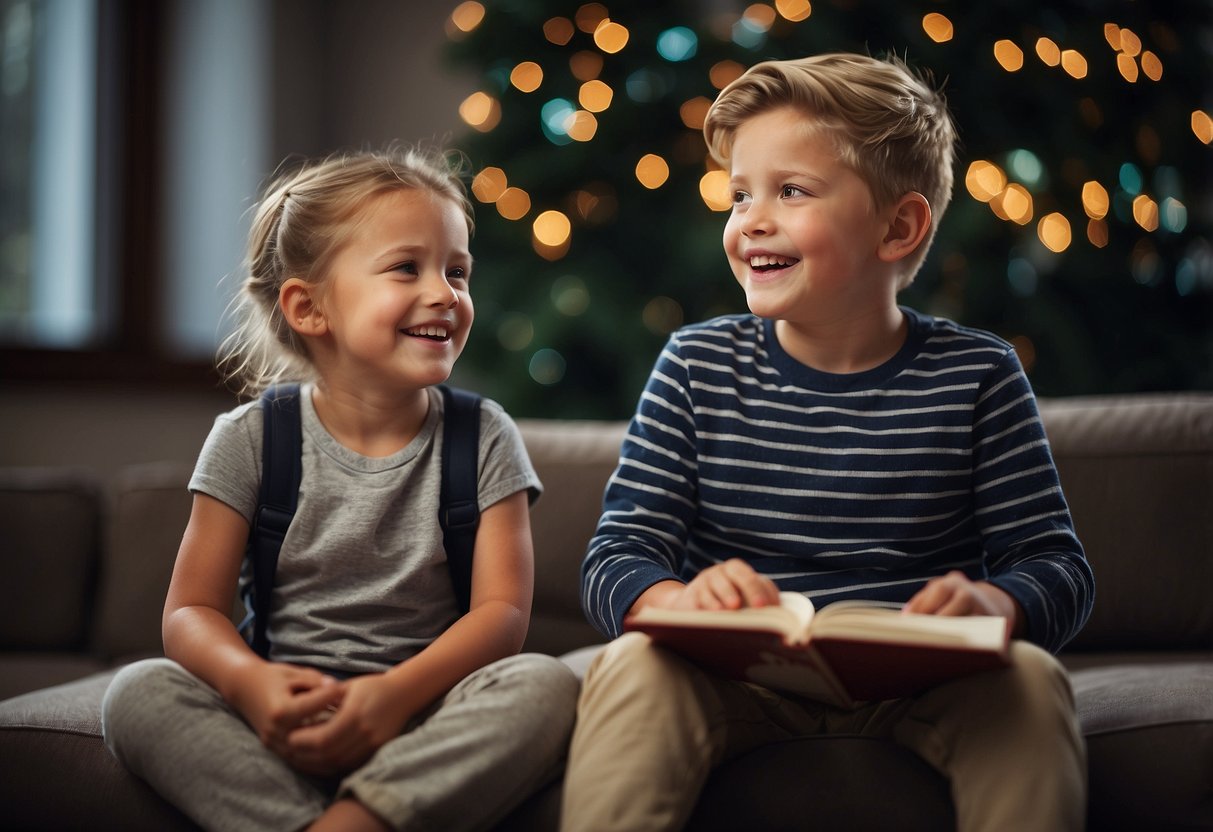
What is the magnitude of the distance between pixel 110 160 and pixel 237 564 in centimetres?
233

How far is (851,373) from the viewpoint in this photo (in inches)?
52.1

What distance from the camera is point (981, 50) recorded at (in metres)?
2.40

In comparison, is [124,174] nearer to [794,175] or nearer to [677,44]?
[677,44]

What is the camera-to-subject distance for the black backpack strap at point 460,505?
1306 mm

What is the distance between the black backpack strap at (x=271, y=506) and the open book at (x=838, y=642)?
1.61 ft

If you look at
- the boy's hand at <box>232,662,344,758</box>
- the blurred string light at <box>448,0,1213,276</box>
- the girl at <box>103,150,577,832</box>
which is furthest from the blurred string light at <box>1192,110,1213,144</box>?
the boy's hand at <box>232,662,344,758</box>

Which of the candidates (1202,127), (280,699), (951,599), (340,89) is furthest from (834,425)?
(340,89)

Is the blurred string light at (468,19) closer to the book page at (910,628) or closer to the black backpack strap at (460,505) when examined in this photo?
the black backpack strap at (460,505)

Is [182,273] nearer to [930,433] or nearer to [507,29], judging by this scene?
[507,29]

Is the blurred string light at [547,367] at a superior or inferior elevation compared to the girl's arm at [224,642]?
superior

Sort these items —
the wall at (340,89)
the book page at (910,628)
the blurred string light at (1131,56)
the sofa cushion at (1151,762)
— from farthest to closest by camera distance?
the wall at (340,89)
the blurred string light at (1131,56)
the sofa cushion at (1151,762)
the book page at (910,628)

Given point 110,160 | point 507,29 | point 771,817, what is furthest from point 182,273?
point 771,817

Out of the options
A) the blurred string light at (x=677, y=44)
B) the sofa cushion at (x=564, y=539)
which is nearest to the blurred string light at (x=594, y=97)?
the blurred string light at (x=677, y=44)

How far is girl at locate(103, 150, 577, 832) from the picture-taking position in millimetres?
1031
